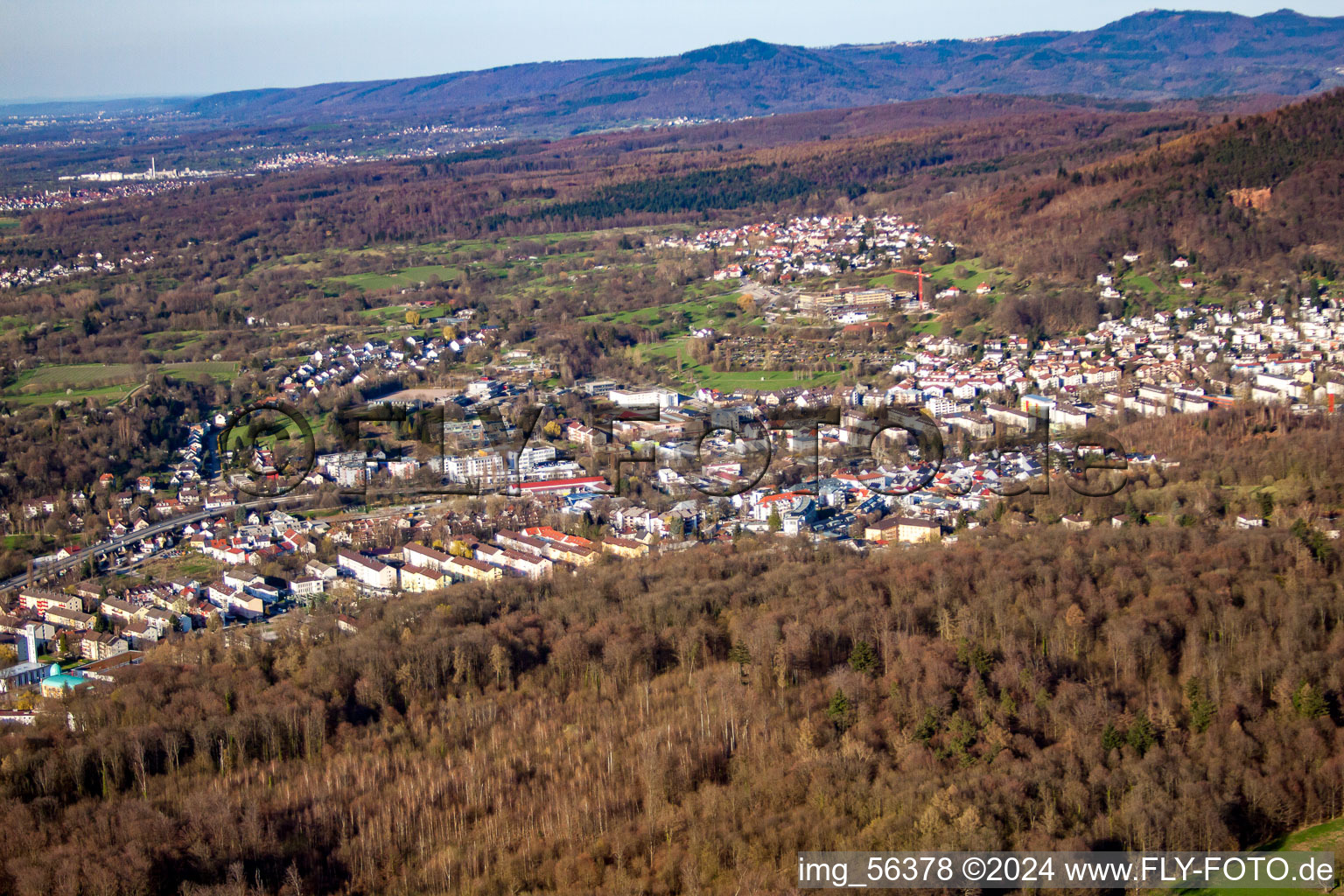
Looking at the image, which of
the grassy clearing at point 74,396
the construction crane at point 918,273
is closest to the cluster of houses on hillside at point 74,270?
the grassy clearing at point 74,396

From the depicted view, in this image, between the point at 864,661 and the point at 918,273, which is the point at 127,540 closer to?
the point at 864,661

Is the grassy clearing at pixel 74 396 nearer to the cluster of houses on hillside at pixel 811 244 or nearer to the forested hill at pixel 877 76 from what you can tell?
the cluster of houses on hillside at pixel 811 244

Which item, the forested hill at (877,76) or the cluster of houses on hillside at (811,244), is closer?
the cluster of houses on hillside at (811,244)

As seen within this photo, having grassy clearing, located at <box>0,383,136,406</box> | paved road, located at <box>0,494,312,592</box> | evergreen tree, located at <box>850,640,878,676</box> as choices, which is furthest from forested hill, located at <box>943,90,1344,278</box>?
grassy clearing, located at <box>0,383,136,406</box>

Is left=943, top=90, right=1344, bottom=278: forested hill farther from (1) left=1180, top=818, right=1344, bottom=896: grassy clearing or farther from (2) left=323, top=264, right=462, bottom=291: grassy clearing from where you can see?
(1) left=1180, top=818, right=1344, bottom=896: grassy clearing

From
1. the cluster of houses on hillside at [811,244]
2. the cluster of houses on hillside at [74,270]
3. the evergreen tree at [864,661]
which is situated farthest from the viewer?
the cluster of houses on hillside at [74,270]

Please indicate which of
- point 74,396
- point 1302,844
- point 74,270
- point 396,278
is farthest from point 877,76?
point 1302,844

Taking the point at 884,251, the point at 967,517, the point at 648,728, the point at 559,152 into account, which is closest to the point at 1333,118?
the point at 884,251
